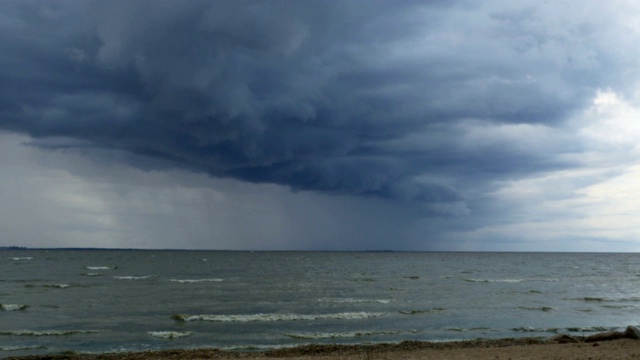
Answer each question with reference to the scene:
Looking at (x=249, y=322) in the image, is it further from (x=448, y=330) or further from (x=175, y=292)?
(x=175, y=292)

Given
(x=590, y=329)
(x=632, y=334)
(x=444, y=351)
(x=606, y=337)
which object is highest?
(x=632, y=334)

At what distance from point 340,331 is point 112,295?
84.7 feet

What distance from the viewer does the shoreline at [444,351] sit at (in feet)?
60.1

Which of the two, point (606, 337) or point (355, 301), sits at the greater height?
point (606, 337)

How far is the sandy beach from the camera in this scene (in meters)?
18.2

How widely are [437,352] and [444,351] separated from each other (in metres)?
0.47

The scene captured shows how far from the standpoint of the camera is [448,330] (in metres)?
27.0

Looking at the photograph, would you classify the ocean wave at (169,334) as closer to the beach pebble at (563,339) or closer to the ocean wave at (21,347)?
the ocean wave at (21,347)

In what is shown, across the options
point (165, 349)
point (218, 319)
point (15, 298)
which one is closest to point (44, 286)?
point (15, 298)

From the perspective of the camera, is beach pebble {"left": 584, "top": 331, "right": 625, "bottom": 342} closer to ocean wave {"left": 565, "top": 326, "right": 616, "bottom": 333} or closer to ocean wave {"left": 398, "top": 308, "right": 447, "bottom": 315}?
ocean wave {"left": 565, "top": 326, "right": 616, "bottom": 333}

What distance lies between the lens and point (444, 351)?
20047 millimetres

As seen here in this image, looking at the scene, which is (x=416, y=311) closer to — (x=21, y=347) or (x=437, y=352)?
(x=437, y=352)

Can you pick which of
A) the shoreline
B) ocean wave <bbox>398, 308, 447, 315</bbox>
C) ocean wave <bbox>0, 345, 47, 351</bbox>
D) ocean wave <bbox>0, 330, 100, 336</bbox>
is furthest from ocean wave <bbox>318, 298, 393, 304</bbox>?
ocean wave <bbox>0, 345, 47, 351</bbox>

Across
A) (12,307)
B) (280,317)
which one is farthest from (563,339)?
(12,307)
